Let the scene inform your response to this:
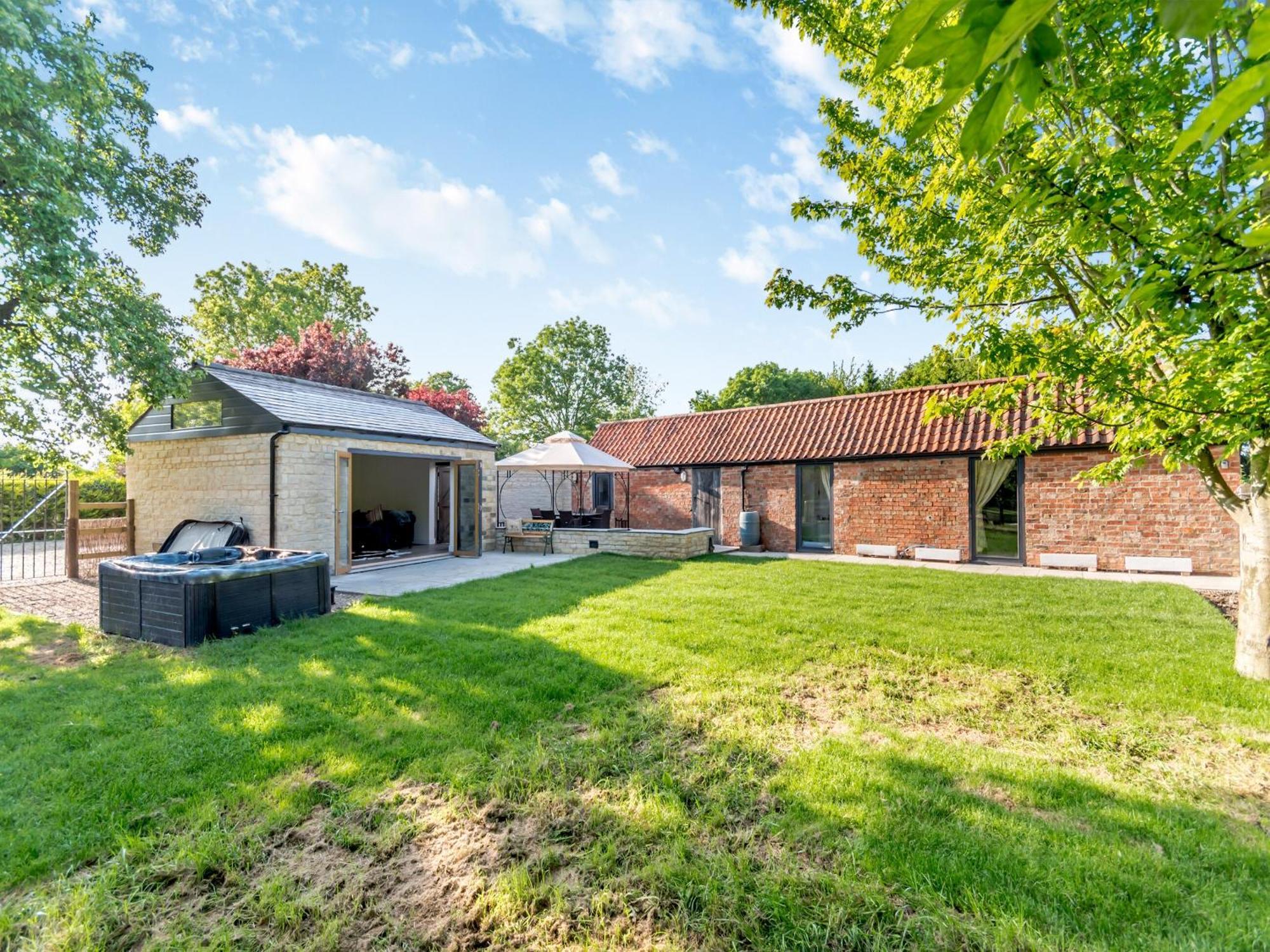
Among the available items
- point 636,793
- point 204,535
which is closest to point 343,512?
point 204,535

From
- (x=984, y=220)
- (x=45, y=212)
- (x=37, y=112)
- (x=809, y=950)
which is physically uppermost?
(x=37, y=112)

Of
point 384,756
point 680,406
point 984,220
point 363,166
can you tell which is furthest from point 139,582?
point 680,406

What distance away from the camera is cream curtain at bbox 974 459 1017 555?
12.2m

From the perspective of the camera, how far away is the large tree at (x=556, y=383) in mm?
34500

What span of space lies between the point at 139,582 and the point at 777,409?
14.3 metres

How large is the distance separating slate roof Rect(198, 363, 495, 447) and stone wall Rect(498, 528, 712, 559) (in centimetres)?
293

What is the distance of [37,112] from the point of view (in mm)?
7793

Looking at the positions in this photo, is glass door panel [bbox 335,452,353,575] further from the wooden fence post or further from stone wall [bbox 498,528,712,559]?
the wooden fence post

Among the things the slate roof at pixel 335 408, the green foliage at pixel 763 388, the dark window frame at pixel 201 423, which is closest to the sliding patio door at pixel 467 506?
the slate roof at pixel 335 408

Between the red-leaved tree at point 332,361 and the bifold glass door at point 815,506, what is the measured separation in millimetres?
15847

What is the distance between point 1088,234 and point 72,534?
14.3 m

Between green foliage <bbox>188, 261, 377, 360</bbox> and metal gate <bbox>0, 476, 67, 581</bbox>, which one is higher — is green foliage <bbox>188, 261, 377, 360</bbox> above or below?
above

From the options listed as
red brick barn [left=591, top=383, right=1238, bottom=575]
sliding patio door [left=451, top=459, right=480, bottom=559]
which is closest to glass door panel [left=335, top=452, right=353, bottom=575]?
sliding patio door [left=451, top=459, right=480, bottom=559]

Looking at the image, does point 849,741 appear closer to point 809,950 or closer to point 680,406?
point 809,950
